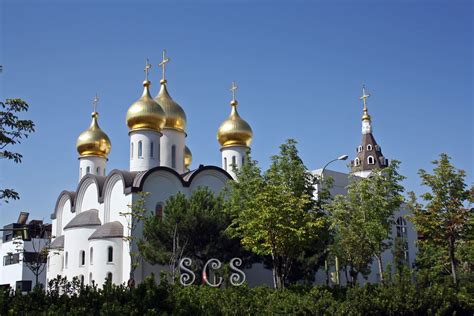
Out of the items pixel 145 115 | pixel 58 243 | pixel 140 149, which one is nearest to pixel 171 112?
pixel 145 115

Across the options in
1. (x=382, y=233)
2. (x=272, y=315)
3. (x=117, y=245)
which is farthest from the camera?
(x=117, y=245)

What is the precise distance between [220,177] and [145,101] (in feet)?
23.6

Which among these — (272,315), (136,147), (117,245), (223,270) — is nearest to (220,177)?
(136,147)

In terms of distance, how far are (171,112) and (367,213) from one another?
20468 millimetres

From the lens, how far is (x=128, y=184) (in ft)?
113

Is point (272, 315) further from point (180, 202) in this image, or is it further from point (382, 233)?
point (180, 202)

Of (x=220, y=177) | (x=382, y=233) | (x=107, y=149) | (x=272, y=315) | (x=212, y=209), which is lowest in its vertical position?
(x=272, y=315)

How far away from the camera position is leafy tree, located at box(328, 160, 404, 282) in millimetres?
24156

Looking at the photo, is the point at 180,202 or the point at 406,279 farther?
the point at 180,202

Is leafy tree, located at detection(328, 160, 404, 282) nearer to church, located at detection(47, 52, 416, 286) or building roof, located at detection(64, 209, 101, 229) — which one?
church, located at detection(47, 52, 416, 286)

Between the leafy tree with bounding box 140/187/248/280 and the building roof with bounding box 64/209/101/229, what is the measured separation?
5.52m

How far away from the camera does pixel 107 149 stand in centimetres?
4244

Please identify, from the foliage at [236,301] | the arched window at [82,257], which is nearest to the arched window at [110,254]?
the arched window at [82,257]

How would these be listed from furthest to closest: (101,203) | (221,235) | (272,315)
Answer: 1. (101,203)
2. (221,235)
3. (272,315)
